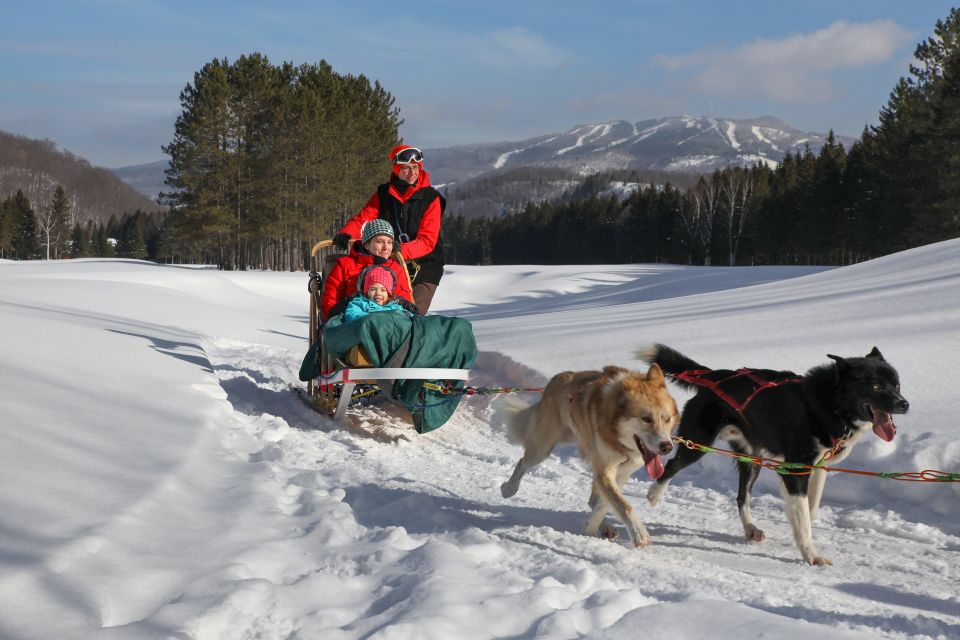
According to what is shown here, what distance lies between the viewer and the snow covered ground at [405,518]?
2.51 m

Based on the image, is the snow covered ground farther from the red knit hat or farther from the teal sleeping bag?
the red knit hat

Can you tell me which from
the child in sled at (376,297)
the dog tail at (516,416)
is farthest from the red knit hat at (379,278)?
the dog tail at (516,416)

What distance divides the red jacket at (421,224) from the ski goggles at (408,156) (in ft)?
0.76

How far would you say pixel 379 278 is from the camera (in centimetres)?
652

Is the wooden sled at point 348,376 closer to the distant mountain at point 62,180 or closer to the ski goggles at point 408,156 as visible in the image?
the ski goggles at point 408,156

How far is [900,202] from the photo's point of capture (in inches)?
1505

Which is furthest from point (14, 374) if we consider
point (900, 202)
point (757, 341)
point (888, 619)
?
point (900, 202)

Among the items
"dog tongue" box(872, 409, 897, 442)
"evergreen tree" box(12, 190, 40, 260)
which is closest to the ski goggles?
"dog tongue" box(872, 409, 897, 442)

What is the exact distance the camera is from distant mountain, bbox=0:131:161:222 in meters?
157

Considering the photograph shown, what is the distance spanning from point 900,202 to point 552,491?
4007 cm

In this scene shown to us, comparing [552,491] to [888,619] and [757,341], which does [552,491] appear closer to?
[888,619]

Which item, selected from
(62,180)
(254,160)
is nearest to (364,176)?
(254,160)

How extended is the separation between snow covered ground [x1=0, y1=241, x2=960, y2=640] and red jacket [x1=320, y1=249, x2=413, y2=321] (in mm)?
1044

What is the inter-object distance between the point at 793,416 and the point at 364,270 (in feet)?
12.6
